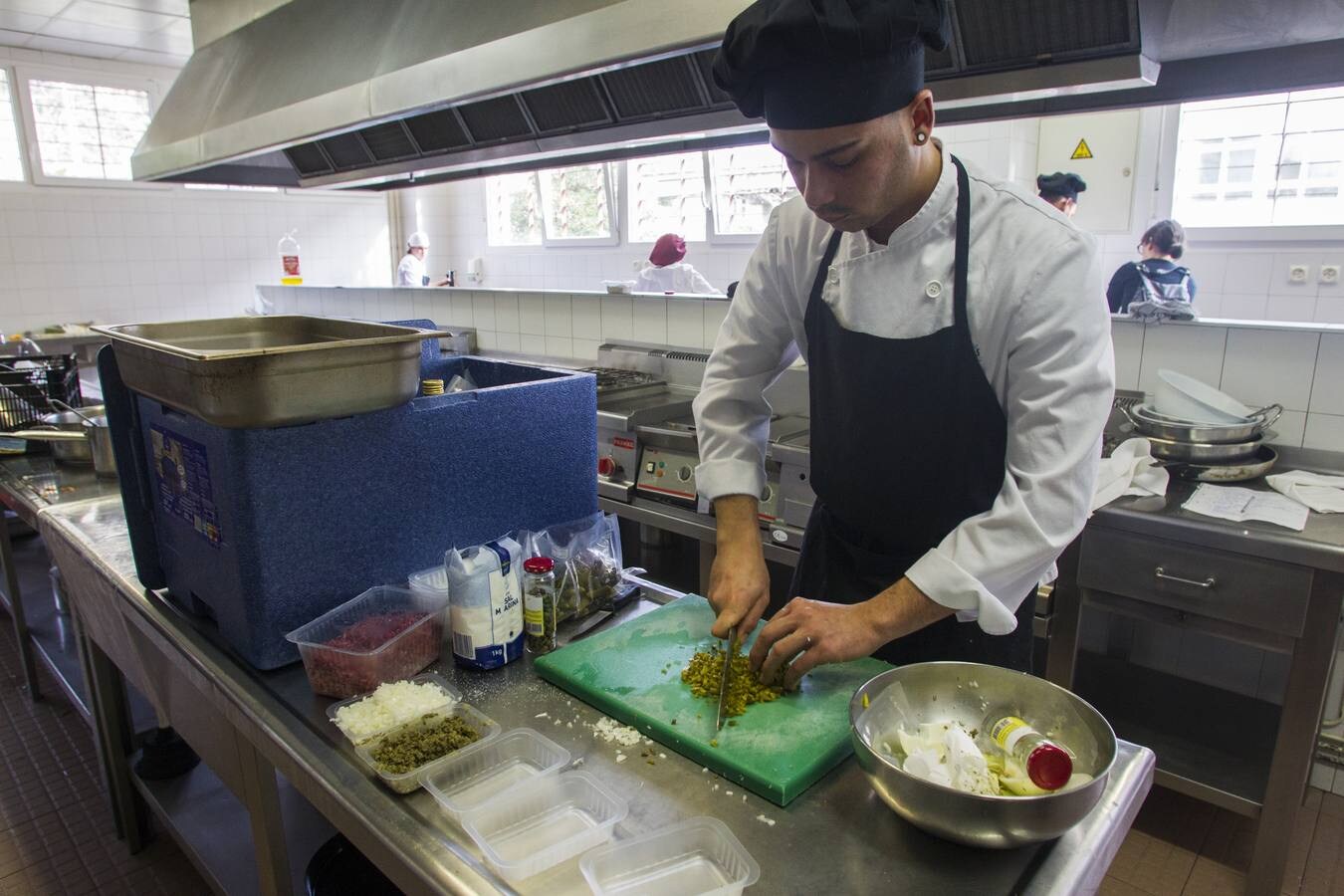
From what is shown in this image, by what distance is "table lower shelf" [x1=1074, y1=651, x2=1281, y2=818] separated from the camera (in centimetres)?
220

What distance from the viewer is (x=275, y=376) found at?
3.88 ft

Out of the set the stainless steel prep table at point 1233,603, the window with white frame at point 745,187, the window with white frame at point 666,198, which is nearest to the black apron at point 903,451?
the stainless steel prep table at point 1233,603

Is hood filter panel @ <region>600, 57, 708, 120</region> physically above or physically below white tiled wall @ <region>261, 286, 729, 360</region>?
above

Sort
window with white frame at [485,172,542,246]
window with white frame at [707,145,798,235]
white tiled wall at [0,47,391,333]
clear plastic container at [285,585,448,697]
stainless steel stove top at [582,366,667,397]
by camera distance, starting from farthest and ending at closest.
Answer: window with white frame at [485,172,542,246] → window with white frame at [707,145,798,235] → white tiled wall at [0,47,391,333] → stainless steel stove top at [582,366,667,397] → clear plastic container at [285,585,448,697]

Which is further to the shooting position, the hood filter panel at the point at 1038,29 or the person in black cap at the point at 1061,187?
the person in black cap at the point at 1061,187

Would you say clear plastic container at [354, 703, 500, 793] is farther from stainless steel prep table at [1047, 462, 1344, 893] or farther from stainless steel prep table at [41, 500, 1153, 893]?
stainless steel prep table at [1047, 462, 1344, 893]

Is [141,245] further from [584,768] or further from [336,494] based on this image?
[584,768]

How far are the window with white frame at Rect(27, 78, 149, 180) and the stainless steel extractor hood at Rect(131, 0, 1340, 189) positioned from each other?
3.52m

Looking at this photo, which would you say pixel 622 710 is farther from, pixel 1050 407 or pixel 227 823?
pixel 227 823

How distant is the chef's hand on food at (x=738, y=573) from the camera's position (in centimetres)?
130

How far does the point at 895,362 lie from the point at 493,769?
34.6 inches

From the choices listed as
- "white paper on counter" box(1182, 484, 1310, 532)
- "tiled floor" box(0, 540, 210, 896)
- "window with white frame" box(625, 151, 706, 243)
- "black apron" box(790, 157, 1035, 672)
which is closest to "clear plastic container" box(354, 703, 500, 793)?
"black apron" box(790, 157, 1035, 672)

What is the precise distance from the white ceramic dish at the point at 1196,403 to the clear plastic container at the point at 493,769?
2121mm

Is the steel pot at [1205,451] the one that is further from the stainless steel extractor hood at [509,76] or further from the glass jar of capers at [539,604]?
the glass jar of capers at [539,604]
